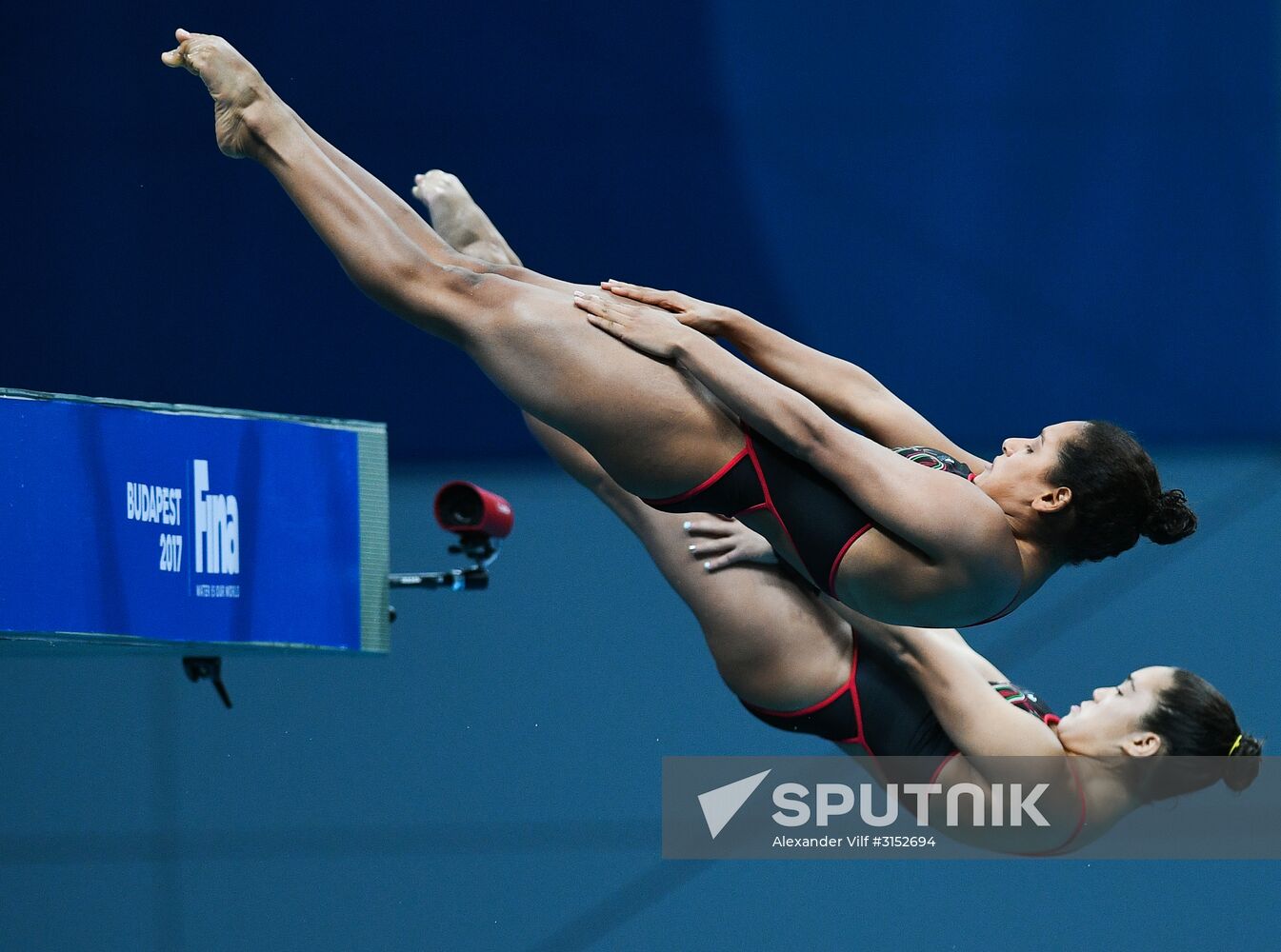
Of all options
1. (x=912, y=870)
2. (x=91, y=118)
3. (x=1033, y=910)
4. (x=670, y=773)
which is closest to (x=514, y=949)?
(x=670, y=773)

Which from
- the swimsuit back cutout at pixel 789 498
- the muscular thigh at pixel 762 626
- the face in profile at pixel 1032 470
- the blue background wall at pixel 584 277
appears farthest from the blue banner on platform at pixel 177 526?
the face in profile at pixel 1032 470

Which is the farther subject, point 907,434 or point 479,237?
point 479,237

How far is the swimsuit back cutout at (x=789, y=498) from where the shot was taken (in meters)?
2.86

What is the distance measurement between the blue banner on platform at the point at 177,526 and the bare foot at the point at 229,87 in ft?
2.46

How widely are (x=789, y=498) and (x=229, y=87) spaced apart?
4.01 ft

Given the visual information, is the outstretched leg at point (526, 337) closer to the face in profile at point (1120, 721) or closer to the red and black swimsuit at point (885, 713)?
the red and black swimsuit at point (885, 713)

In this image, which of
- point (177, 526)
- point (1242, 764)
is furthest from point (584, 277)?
point (1242, 764)

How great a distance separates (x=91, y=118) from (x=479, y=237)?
2.54 meters

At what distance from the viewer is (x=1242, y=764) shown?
140 inches

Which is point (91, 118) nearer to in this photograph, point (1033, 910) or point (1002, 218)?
point (1002, 218)

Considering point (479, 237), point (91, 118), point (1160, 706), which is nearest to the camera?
point (1160, 706)

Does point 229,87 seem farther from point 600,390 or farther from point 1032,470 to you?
point 1032,470

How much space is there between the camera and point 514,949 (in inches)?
221

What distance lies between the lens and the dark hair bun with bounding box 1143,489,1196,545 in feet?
9.69
